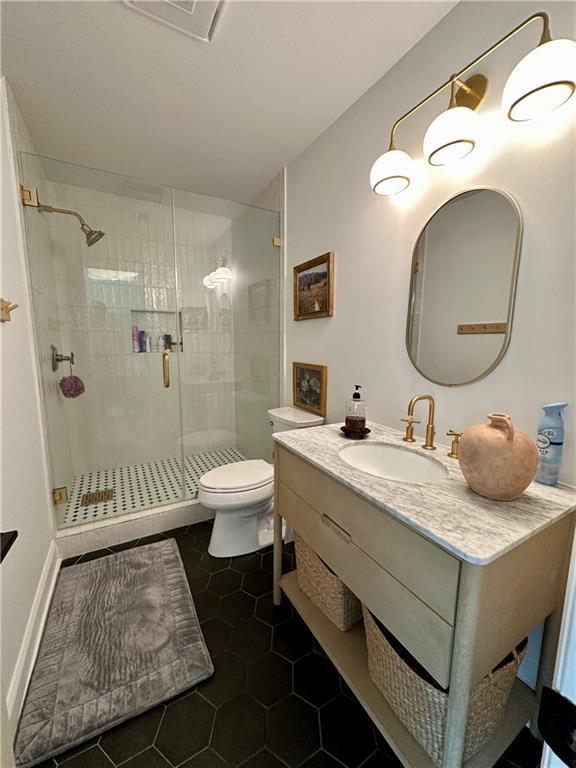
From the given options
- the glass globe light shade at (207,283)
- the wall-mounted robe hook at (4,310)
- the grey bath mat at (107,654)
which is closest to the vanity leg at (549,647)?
the grey bath mat at (107,654)

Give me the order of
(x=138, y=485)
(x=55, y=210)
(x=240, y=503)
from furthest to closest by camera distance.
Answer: (x=138, y=485), (x=55, y=210), (x=240, y=503)

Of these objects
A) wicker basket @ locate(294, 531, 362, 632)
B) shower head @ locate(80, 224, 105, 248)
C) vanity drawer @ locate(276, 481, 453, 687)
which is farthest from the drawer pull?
shower head @ locate(80, 224, 105, 248)

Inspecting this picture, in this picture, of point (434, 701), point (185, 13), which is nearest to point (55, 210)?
point (185, 13)

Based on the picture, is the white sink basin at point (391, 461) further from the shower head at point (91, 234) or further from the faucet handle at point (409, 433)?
the shower head at point (91, 234)

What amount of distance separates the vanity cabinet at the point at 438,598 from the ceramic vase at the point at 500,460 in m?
0.11

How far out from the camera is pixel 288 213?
7.14ft

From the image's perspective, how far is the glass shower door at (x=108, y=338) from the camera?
208 cm

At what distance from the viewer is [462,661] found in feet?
2.06

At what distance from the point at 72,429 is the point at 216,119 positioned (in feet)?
8.08

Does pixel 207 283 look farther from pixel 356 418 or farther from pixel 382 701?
pixel 382 701

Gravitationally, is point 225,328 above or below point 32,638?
above

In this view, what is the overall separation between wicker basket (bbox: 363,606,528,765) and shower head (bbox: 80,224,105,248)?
289 centimetres

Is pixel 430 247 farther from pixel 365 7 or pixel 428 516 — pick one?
pixel 428 516

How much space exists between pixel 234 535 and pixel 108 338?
1966mm
